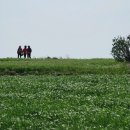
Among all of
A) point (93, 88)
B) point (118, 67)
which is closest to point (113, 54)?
point (118, 67)

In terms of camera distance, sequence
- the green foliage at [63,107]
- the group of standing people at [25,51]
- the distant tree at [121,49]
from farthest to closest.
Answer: the group of standing people at [25,51]
the distant tree at [121,49]
the green foliage at [63,107]

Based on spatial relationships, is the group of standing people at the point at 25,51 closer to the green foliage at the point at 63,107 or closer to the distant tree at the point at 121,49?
the distant tree at the point at 121,49

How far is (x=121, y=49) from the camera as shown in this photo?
66.2 metres

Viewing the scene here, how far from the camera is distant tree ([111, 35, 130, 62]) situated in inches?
2598

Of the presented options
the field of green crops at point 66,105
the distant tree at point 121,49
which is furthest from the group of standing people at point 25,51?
the field of green crops at point 66,105

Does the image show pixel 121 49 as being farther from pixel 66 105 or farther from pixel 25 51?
pixel 66 105

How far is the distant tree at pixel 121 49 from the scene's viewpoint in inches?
2598

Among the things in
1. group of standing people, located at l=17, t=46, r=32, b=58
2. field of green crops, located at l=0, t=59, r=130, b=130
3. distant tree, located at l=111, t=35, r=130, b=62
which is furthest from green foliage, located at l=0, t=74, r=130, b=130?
group of standing people, located at l=17, t=46, r=32, b=58

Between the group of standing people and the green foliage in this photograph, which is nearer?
the green foliage

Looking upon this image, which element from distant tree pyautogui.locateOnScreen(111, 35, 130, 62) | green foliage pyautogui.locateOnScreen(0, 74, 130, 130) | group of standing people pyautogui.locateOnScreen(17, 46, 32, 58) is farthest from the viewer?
group of standing people pyautogui.locateOnScreen(17, 46, 32, 58)

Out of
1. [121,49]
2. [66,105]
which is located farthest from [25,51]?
[66,105]

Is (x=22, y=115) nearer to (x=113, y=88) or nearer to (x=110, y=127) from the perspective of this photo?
(x=110, y=127)

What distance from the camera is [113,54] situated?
2618 inches

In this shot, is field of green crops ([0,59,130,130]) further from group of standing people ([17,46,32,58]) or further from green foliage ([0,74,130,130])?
group of standing people ([17,46,32,58])
